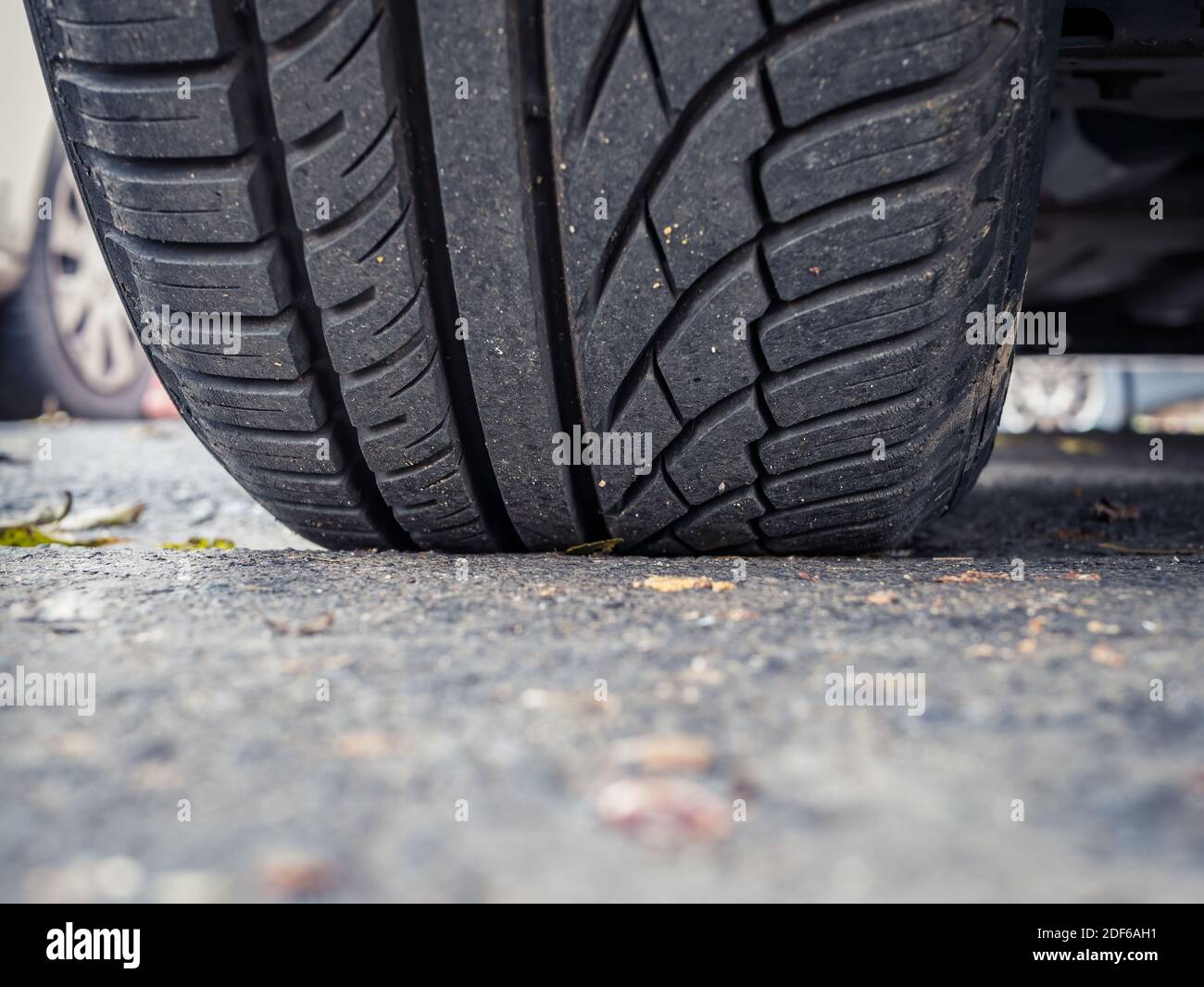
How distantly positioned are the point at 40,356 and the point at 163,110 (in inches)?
99.7


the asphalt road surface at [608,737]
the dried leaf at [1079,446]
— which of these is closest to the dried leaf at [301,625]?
the asphalt road surface at [608,737]

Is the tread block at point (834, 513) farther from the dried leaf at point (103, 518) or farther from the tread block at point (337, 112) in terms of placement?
the dried leaf at point (103, 518)

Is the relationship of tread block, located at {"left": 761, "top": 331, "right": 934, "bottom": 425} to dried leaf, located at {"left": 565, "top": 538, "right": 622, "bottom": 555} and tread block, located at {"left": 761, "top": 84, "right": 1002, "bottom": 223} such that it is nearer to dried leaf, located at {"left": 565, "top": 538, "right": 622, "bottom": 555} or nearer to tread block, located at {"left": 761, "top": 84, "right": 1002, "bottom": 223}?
tread block, located at {"left": 761, "top": 84, "right": 1002, "bottom": 223}

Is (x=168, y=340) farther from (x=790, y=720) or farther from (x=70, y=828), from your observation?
(x=790, y=720)

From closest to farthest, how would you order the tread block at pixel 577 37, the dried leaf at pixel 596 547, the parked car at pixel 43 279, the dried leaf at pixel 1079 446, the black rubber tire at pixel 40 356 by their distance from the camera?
the tread block at pixel 577 37 → the dried leaf at pixel 596 547 → the parked car at pixel 43 279 → the black rubber tire at pixel 40 356 → the dried leaf at pixel 1079 446

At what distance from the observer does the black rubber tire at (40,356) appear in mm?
2934

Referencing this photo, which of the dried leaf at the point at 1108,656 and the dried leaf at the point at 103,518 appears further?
the dried leaf at the point at 103,518

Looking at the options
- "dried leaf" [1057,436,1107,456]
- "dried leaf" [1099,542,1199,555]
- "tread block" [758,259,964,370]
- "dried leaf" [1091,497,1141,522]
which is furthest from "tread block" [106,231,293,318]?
"dried leaf" [1057,436,1107,456]

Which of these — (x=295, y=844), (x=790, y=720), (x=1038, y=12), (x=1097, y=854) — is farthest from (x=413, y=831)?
(x=1038, y=12)

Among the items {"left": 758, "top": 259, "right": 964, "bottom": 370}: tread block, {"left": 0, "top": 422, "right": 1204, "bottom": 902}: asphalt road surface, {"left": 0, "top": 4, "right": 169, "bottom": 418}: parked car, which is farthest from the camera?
{"left": 0, "top": 4, "right": 169, "bottom": 418}: parked car

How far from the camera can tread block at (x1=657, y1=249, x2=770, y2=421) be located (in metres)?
0.97

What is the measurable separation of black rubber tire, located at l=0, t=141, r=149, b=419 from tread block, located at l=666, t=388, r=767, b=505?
2686mm

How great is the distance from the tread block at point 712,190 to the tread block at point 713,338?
0.08ft

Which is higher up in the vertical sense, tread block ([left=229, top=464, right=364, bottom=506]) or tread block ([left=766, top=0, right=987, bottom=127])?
tread block ([left=766, top=0, right=987, bottom=127])
